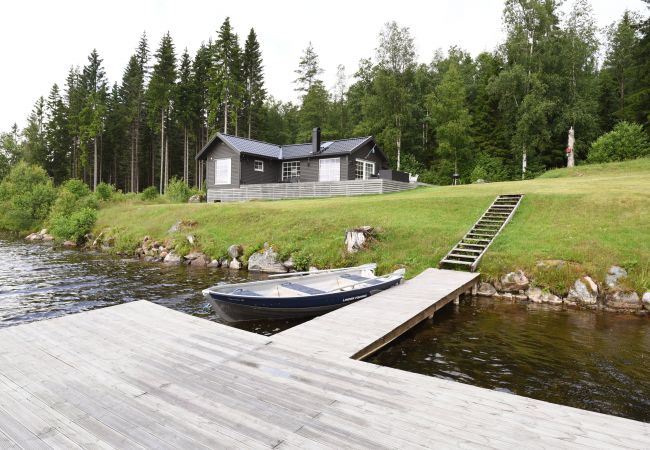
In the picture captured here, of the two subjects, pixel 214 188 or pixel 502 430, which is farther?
pixel 214 188

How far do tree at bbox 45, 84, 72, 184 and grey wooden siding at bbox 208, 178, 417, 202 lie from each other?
41.6 meters

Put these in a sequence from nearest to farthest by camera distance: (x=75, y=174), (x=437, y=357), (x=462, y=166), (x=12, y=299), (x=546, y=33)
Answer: (x=437, y=357)
(x=12, y=299)
(x=546, y=33)
(x=462, y=166)
(x=75, y=174)

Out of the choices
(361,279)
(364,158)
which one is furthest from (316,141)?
(361,279)

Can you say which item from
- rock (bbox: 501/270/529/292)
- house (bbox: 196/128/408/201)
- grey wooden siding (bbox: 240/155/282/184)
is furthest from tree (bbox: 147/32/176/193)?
rock (bbox: 501/270/529/292)

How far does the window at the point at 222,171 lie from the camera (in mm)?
35562

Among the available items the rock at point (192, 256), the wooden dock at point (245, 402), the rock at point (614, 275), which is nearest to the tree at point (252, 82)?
the rock at point (192, 256)

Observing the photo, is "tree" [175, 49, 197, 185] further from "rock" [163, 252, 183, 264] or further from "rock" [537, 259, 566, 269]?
"rock" [537, 259, 566, 269]

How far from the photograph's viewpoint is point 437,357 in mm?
8320

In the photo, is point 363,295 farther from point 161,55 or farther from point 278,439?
point 161,55

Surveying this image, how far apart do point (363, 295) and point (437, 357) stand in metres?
3.52

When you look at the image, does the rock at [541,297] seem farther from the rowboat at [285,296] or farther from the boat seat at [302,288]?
the boat seat at [302,288]

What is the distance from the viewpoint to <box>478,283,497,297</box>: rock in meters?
13.7

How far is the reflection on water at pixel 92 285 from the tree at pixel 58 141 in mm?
48064

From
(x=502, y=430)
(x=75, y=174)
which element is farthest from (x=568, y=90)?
(x=75, y=174)
